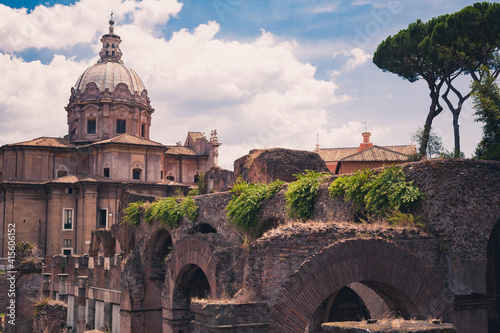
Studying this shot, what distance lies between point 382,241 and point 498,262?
408 centimetres

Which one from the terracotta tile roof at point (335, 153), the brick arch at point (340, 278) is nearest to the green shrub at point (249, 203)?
the brick arch at point (340, 278)

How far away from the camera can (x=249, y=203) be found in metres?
12.6

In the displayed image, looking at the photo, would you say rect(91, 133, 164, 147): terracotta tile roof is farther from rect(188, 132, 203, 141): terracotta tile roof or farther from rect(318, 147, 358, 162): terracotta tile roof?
rect(318, 147, 358, 162): terracotta tile roof

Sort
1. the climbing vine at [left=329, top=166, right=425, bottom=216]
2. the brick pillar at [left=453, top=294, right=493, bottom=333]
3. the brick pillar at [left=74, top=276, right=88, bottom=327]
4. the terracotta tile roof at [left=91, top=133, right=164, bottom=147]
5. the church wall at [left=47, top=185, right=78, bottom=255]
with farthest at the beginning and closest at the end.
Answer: the terracotta tile roof at [left=91, top=133, right=164, bottom=147]
the church wall at [left=47, top=185, right=78, bottom=255]
the brick pillar at [left=74, top=276, right=88, bottom=327]
the climbing vine at [left=329, top=166, right=425, bottom=216]
the brick pillar at [left=453, top=294, right=493, bottom=333]

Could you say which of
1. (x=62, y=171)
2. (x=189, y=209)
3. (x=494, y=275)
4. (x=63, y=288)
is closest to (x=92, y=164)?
(x=62, y=171)

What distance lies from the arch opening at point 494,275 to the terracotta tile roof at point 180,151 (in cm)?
3768

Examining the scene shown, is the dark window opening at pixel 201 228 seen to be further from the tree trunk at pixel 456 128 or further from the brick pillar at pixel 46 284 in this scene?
the tree trunk at pixel 456 128

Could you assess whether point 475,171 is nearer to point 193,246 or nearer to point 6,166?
point 193,246

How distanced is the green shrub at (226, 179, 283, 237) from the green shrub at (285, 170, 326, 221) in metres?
1.01

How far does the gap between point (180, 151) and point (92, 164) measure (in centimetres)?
794

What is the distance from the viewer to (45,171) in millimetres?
42719

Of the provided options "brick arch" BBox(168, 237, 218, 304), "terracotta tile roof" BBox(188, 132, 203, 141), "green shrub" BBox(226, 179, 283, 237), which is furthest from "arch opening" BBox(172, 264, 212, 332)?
"terracotta tile roof" BBox(188, 132, 203, 141)

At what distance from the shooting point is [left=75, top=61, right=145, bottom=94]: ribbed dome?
153 feet

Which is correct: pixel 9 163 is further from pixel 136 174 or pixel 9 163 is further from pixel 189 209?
pixel 189 209
